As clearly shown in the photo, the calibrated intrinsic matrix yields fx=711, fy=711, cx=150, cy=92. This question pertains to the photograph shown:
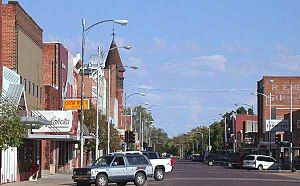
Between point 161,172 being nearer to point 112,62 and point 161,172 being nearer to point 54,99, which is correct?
point 54,99

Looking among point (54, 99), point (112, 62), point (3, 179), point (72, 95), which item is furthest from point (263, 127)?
point (3, 179)

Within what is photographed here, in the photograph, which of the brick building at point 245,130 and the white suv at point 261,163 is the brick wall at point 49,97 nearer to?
the white suv at point 261,163

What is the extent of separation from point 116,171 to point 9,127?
48.3 ft

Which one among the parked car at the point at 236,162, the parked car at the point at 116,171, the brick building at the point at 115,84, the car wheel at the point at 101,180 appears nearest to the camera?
the car wheel at the point at 101,180

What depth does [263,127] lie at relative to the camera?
12019 cm

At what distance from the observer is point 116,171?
3825cm

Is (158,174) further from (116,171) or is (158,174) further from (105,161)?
(116,171)

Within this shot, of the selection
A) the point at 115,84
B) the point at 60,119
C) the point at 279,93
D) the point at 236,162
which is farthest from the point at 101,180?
the point at 279,93

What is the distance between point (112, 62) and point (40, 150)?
69.3 meters

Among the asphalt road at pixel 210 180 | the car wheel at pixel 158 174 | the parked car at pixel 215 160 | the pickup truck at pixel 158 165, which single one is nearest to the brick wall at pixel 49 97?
the asphalt road at pixel 210 180

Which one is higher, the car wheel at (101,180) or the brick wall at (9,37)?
the brick wall at (9,37)

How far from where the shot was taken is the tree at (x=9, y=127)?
952 inches

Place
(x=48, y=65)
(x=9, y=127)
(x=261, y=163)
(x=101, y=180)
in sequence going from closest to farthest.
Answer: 1. (x=9, y=127)
2. (x=101, y=180)
3. (x=48, y=65)
4. (x=261, y=163)

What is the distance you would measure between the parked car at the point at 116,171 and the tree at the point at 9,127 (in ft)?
43.1
